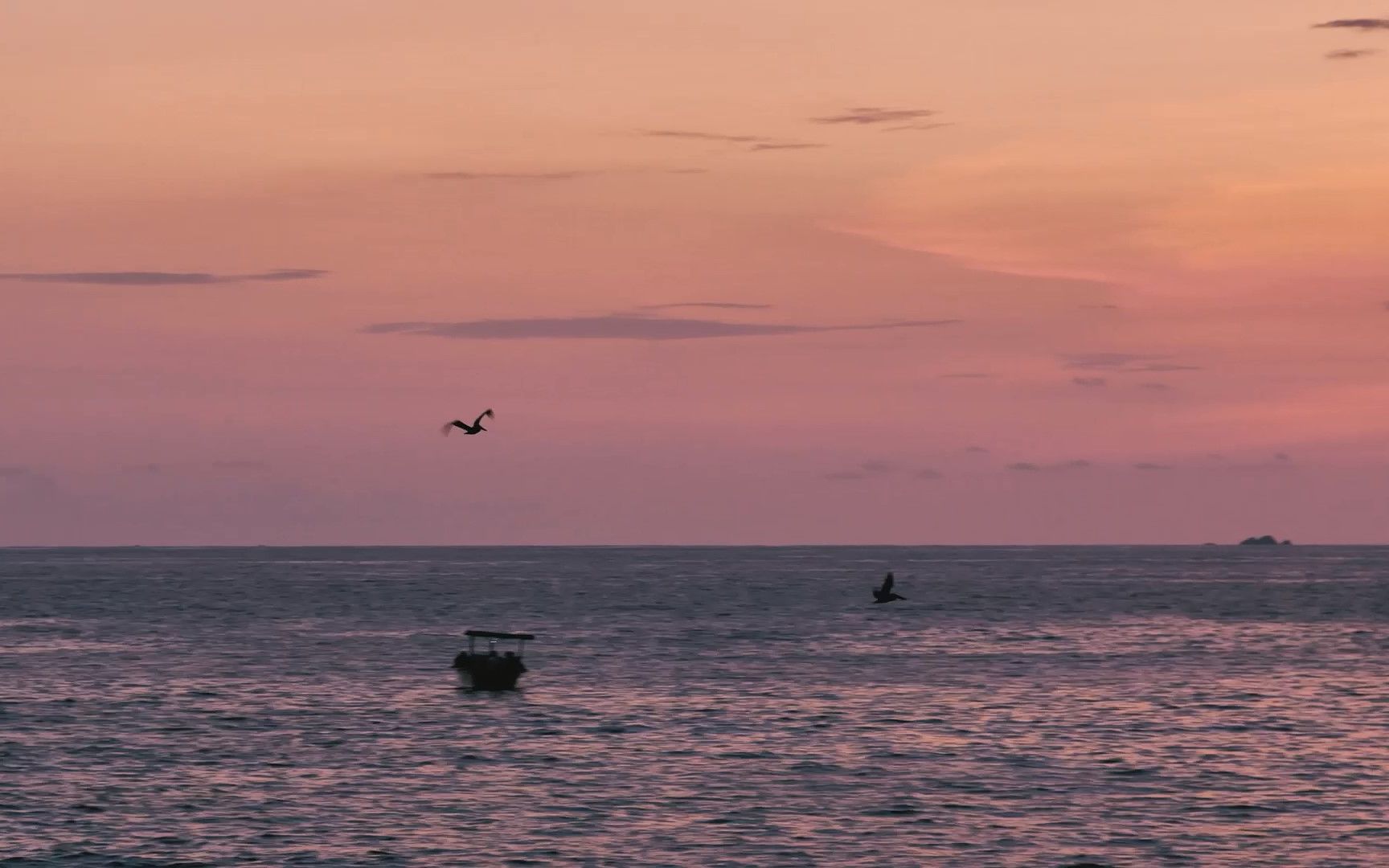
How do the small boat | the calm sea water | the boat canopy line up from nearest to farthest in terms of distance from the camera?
the calm sea water < the boat canopy < the small boat

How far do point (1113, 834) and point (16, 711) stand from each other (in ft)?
170

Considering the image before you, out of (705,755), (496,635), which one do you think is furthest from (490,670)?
(705,755)

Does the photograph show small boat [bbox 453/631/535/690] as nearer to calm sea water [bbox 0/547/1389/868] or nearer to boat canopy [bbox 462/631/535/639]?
boat canopy [bbox 462/631/535/639]

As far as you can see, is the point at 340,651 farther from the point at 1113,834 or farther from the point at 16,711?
the point at 1113,834

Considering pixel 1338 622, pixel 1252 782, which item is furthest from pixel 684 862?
pixel 1338 622

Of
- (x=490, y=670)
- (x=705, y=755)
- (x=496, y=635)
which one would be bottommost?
(x=705, y=755)

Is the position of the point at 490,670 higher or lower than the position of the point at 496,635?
lower

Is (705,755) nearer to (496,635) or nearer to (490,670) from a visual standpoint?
(490,670)

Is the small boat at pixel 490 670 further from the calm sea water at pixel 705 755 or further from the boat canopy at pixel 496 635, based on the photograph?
the calm sea water at pixel 705 755

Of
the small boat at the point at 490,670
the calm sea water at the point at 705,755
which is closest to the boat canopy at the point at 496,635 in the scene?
the small boat at the point at 490,670

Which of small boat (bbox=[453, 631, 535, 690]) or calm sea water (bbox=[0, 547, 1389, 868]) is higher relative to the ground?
small boat (bbox=[453, 631, 535, 690])

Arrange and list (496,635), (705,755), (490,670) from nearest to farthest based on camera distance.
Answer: (705,755) < (490,670) < (496,635)

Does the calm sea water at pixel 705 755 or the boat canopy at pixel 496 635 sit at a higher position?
the boat canopy at pixel 496 635

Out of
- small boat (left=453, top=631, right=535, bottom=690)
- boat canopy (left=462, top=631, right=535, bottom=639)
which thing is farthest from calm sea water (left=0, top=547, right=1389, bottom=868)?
boat canopy (left=462, top=631, right=535, bottom=639)
